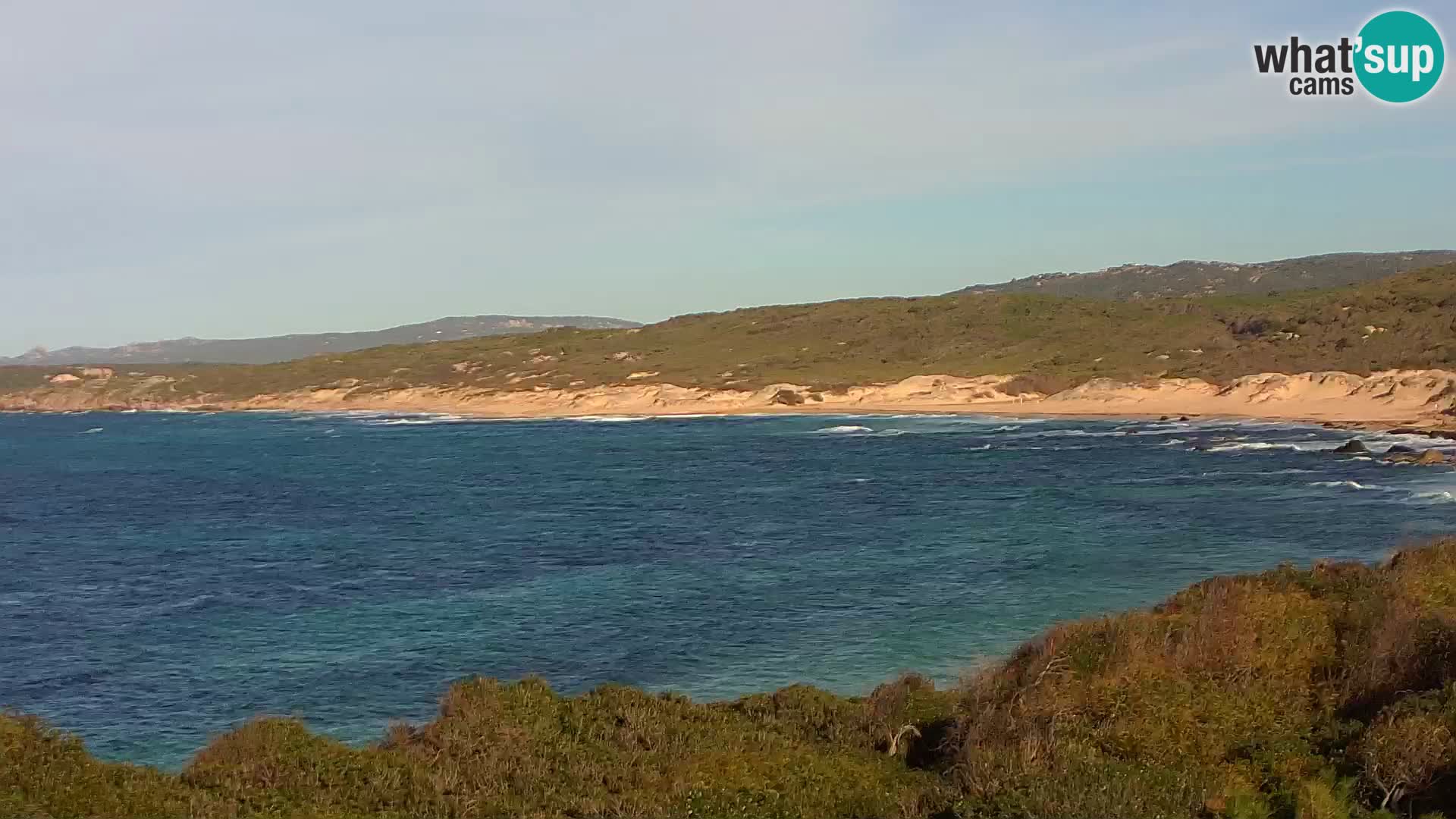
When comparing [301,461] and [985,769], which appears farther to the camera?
[301,461]

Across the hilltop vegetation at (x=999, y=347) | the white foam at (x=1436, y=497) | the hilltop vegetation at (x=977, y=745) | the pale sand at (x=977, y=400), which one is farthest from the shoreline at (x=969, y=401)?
the hilltop vegetation at (x=977, y=745)

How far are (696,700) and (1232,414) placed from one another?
95.1 metres

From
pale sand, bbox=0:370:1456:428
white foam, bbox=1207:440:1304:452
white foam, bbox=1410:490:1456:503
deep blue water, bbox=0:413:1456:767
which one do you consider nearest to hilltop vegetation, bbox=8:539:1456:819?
deep blue water, bbox=0:413:1456:767

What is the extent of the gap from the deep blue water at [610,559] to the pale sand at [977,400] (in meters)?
10.9

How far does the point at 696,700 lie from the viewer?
2628cm

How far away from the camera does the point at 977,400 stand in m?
135

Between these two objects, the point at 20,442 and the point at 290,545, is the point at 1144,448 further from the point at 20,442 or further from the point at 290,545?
the point at 20,442

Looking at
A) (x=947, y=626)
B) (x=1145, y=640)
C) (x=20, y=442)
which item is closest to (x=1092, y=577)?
(x=947, y=626)

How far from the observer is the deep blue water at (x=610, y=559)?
30125mm

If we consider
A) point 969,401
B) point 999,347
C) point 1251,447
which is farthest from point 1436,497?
point 999,347

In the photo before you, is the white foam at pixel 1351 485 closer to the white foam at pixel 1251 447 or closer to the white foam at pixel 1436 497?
the white foam at pixel 1436 497

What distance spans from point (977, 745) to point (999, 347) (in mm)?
148276

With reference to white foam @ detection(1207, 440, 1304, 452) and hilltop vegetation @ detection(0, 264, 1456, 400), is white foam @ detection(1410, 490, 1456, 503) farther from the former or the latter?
hilltop vegetation @ detection(0, 264, 1456, 400)

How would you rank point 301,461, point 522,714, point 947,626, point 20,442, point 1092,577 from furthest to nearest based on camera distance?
1. point 20,442
2. point 301,461
3. point 1092,577
4. point 947,626
5. point 522,714
